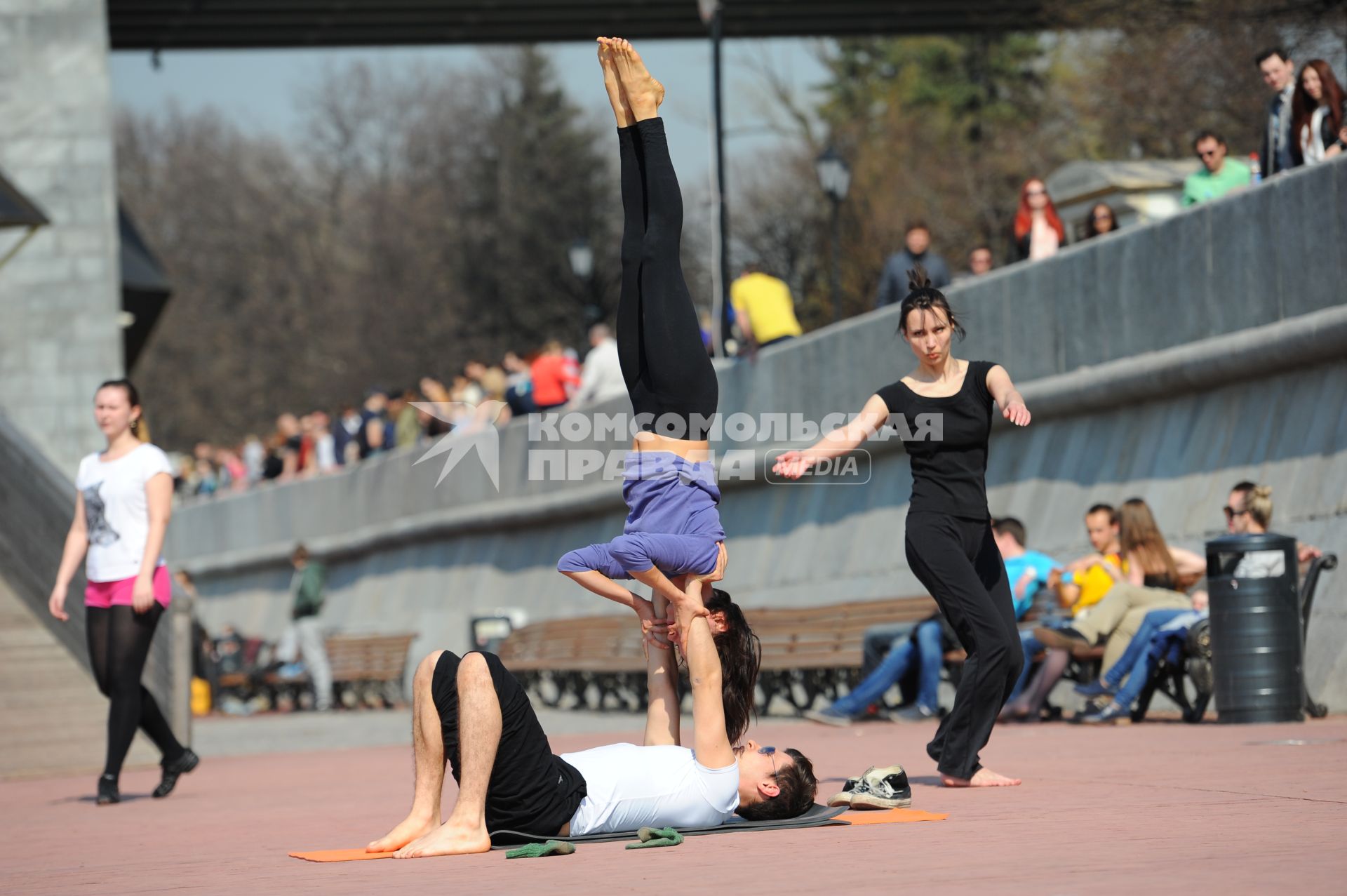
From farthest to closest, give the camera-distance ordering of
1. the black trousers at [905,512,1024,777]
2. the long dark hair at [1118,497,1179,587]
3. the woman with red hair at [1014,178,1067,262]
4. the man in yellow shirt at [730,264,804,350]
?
the man in yellow shirt at [730,264,804,350] → the woman with red hair at [1014,178,1067,262] → the long dark hair at [1118,497,1179,587] → the black trousers at [905,512,1024,777]

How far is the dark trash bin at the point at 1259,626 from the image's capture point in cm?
1107

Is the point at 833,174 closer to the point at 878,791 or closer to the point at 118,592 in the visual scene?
the point at 118,592

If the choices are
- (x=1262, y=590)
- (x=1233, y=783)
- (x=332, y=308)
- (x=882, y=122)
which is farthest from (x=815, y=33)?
(x=332, y=308)

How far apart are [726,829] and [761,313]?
1371 centimetres

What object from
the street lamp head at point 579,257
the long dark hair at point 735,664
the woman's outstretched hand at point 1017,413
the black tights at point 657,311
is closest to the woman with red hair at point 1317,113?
the woman's outstretched hand at point 1017,413

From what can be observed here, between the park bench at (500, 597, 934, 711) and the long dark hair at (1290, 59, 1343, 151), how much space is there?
4539mm

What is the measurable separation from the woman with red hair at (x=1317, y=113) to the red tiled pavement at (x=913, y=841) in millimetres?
4746

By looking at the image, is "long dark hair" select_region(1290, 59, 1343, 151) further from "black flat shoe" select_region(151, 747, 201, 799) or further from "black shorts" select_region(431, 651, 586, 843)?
"black shorts" select_region(431, 651, 586, 843)

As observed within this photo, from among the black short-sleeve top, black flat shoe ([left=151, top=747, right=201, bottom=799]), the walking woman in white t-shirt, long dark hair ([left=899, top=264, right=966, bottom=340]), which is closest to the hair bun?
long dark hair ([left=899, top=264, right=966, bottom=340])

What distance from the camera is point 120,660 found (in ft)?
32.3

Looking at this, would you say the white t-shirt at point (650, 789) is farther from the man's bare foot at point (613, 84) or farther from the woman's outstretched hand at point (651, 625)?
the man's bare foot at point (613, 84)

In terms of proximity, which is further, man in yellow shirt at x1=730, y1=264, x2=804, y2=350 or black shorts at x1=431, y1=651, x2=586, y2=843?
man in yellow shirt at x1=730, y1=264, x2=804, y2=350

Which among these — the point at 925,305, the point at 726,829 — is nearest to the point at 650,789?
the point at 726,829

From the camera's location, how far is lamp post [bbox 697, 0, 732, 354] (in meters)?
21.5
